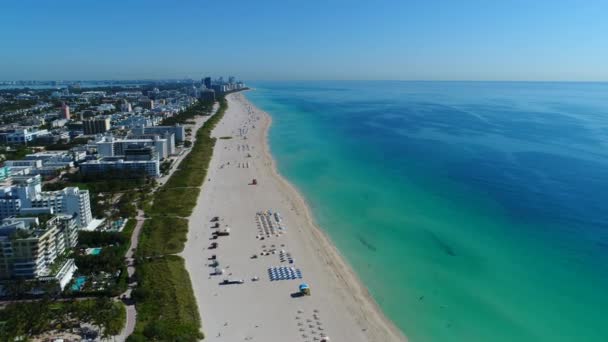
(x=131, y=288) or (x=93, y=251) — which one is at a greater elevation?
(x=93, y=251)

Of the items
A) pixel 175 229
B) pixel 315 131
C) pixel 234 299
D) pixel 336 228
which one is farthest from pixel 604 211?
pixel 315 131

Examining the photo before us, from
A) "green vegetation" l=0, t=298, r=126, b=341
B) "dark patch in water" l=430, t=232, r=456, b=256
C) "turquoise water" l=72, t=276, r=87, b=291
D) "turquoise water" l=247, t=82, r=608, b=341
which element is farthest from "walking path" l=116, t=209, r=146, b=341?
"dark patch in water" l=430, t=232, r=456, b=256

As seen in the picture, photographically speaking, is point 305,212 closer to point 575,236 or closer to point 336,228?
point 336,228

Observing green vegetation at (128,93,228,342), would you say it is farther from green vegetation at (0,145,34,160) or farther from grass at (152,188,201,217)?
green vegetation at (0,145,34,160)

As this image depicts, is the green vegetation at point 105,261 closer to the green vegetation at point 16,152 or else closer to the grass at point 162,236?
the grass at point 162,236

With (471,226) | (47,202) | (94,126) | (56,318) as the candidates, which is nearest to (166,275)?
(56,318)

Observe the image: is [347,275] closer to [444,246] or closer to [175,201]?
[444,246]

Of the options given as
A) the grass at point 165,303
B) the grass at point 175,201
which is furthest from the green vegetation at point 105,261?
the grass at point 175,201
